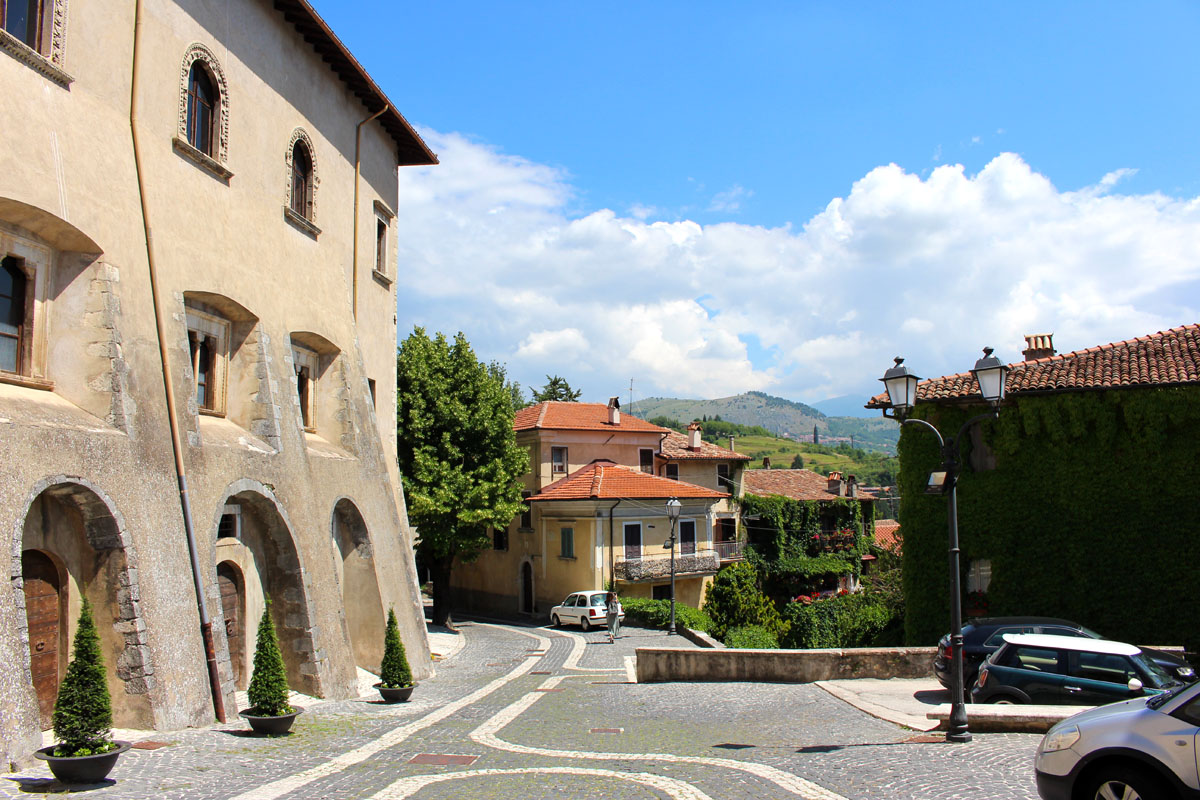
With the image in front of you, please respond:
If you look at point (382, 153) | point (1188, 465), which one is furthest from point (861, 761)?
point (382, 153)

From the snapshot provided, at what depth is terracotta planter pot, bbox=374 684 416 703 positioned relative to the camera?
48.4ft

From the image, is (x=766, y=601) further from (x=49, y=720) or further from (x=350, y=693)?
(x=49, y=720)

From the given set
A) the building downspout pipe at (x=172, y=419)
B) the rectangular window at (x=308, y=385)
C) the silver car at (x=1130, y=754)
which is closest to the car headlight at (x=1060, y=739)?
the silver car at (x=1130, y=754)

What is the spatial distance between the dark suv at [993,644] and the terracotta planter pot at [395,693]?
9405 mm

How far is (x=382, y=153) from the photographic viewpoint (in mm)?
22234

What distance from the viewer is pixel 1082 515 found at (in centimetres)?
2003

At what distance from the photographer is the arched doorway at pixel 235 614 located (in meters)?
13.7

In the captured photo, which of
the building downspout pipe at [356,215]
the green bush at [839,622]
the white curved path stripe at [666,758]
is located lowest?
the green bush at [839,622]

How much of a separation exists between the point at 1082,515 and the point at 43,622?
21.2 metres

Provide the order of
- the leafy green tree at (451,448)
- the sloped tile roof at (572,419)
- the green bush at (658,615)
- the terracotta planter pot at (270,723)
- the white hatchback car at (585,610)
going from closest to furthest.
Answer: the terracotta planter pot at (270,723) → the leafy green tree at (451,448) → the green bush at (658,615) → the white hatchback car at (585,610) → the sloped tile roof at (572,419)

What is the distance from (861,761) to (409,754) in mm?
5509

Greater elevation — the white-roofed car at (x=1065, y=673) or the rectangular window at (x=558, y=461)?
the rectangular window at (x=558, y=461)

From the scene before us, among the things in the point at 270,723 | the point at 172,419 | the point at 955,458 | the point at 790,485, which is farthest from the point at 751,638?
the point at 790,485

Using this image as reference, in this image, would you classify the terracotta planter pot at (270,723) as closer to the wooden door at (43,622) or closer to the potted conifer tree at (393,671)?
the wooden door at (43,622)
